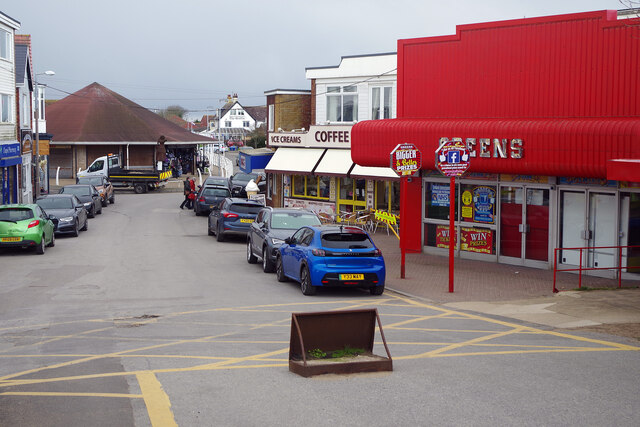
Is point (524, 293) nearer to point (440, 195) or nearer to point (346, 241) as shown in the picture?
point (346, 241)

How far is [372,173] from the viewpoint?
3089 cm

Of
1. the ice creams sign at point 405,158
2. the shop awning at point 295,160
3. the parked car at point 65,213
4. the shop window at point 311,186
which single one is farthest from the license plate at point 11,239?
the shop window at point 311,186

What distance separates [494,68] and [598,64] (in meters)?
3.11

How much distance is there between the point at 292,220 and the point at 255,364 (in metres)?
11.0

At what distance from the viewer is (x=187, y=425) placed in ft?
24.8

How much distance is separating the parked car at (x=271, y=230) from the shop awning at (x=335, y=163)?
10.6m

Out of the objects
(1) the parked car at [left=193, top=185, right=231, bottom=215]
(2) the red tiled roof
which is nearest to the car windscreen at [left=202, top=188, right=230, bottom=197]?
(1) the parked car at [left=193, top=185, right=231, bottom=215]

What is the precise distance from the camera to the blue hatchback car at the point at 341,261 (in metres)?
16.5

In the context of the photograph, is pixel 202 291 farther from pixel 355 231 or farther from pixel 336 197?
pixel 336 197

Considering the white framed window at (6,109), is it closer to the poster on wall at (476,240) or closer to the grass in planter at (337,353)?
the poster on wall at (476,240)

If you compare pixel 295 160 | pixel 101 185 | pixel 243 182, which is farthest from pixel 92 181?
pixel 295 160

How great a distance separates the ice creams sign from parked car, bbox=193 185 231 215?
18565 mm

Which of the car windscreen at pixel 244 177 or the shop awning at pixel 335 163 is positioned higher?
the shop awning at pixel 335 163

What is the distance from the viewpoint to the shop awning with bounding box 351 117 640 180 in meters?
17.7
